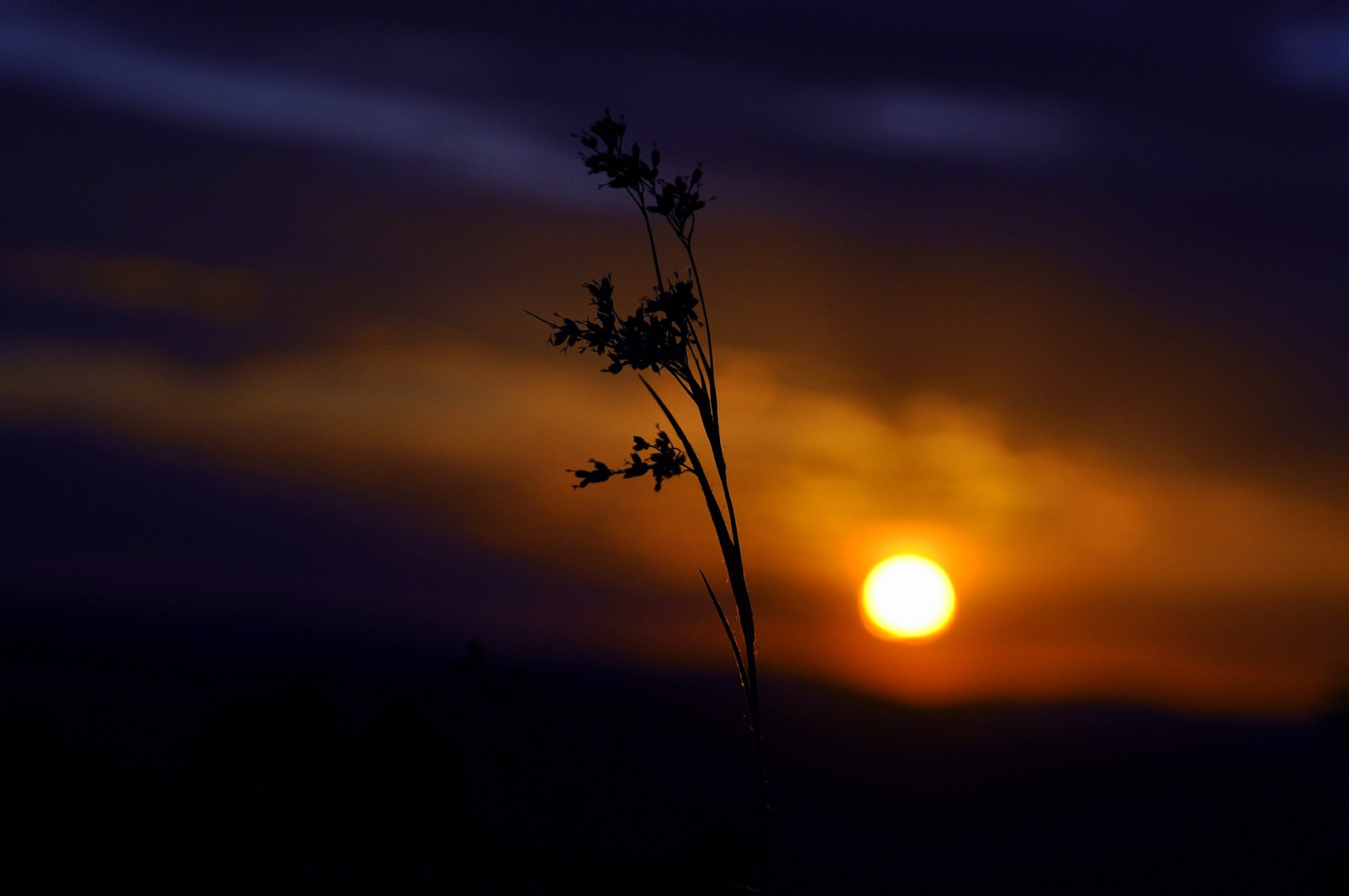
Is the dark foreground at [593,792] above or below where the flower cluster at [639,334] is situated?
below

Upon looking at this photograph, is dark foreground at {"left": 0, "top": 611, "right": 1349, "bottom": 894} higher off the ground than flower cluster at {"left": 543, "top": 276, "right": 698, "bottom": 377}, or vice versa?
flower cluster at {"left": 543, "top": 276, "right": 698, "bottom": 377}

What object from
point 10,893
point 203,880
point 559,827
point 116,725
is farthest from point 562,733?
point 10,893

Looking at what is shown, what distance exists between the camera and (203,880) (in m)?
10.9

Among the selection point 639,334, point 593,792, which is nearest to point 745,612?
point 639,334

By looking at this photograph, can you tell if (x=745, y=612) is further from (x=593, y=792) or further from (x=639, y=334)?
(x=593, y=792)

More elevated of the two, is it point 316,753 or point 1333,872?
point 1333,872

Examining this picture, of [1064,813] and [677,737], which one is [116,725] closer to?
[677,737]

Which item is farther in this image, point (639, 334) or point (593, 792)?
point (593, 792)

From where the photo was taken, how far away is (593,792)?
1088 inches

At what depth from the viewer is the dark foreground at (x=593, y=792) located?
37.6 feet

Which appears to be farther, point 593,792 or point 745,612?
point 593,792

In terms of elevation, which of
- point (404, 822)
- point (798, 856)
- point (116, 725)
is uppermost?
point (116, 725)

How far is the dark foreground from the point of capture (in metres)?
11.5

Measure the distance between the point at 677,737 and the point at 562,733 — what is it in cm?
3353
